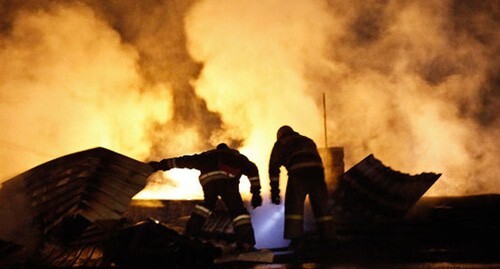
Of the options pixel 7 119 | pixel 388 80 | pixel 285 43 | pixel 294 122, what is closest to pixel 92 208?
pixel 7 119

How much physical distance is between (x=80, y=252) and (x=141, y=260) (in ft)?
3.95

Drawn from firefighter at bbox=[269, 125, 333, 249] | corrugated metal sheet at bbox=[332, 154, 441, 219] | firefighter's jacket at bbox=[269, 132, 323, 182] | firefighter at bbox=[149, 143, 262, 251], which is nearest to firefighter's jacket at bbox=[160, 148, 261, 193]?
firefighter at bbox=[149, 143, 262, 251]

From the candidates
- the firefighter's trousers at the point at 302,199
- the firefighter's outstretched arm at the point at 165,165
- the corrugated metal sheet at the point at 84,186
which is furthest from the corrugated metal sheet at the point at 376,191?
the corrugated metal sheet at the point at 84,186

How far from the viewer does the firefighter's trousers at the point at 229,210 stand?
6.23 meters

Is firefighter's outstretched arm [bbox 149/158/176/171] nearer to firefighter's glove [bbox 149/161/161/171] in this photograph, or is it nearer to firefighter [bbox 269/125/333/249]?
firefighter's glove [bbox 149/161/161/171]

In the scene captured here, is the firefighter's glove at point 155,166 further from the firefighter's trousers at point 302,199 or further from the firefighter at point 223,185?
the firefighter's trousers at point 302,199

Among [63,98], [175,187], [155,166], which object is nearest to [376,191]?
[155,166]

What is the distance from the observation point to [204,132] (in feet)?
57.0

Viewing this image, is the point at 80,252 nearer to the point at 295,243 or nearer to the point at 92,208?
the point at 92,208

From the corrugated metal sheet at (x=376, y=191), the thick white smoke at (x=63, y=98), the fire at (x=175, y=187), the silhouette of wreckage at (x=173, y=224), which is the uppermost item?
the thick white smoke at (x=63, y=98)

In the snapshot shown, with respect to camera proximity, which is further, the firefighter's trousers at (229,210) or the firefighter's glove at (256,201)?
the firefighter's glove at (256,201)

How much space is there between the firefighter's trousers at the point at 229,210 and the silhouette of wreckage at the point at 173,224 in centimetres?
23

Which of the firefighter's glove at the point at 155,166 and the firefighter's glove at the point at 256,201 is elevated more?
the firefighter's glove at the point at 155,166

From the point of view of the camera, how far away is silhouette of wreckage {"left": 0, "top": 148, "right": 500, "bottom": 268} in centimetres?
492
